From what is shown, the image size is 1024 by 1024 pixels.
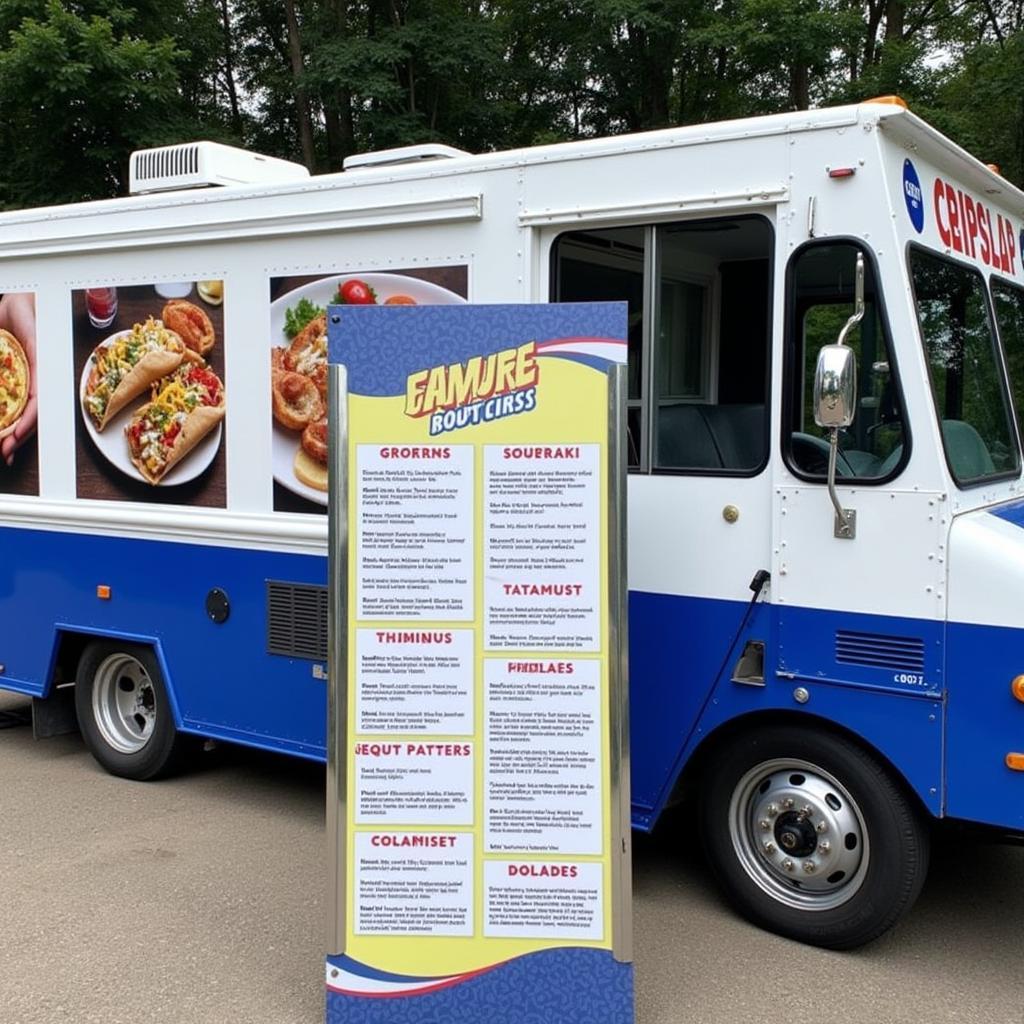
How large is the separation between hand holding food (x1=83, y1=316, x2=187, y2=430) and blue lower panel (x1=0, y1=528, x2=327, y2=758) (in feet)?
2.16

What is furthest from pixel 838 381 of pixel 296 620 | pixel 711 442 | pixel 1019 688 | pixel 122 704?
pixel 122 704

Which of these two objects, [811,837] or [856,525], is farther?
[811,837]

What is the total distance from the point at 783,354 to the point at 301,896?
2.69 metres

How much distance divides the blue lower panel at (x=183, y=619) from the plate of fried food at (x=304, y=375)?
0.37 meters

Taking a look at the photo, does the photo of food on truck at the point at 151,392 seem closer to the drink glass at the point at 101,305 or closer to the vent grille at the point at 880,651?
the drink glass at the point at 101,305

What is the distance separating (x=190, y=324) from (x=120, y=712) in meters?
2.08

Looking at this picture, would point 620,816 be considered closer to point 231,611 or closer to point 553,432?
point 553,432

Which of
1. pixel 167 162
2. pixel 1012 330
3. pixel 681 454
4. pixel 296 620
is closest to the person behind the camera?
pixel 681 454

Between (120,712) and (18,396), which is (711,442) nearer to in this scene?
(120,712)

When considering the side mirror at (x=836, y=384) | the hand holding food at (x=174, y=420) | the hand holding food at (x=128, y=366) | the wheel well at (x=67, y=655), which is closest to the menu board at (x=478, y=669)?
the side mirror at (x=836, y=384)

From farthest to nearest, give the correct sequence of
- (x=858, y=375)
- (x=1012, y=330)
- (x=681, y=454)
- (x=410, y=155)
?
(x=410, y=155) < (x=1012, y=330) < (x=681, y=454) < (x=858, y=375)

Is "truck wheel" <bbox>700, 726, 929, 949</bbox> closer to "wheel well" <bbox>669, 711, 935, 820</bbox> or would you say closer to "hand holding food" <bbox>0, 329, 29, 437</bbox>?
"wheel well" <bbox>669, 711, 935, 820</bbox>

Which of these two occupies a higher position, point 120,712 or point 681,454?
point 681,454

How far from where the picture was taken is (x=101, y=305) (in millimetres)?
5555
